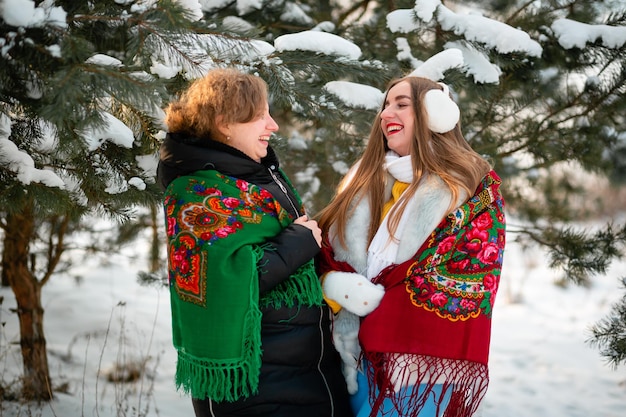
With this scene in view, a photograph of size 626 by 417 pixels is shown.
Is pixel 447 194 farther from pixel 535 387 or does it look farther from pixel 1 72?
pixel 535 387

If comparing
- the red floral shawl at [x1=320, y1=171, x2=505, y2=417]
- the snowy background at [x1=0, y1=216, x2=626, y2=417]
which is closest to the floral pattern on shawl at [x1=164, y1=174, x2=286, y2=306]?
the red floral shawl at [x1=320, y1=171, x2=505, y2=417]

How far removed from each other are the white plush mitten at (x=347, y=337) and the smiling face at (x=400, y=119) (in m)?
0.73

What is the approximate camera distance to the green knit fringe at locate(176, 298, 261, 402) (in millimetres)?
1905

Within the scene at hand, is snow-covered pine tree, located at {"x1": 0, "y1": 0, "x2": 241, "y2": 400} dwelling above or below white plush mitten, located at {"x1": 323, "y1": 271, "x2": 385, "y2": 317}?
above

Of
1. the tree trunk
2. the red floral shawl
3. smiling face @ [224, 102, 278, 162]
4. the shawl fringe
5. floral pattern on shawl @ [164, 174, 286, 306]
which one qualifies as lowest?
the tree trunk

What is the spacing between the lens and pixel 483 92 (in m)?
2.69

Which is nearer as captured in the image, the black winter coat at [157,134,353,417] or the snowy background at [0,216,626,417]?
the black winter coat at [157,134,353,417]

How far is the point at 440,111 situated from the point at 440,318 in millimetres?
Answer: 811

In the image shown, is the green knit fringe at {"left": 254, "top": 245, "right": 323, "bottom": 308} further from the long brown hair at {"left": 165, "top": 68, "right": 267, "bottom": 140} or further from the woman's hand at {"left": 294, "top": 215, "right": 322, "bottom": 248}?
the long brown hair at {"left": 165, "top": 68, "right": 267, "bottom": 140}

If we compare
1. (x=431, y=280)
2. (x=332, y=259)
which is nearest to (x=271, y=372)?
(x=332, y=259)

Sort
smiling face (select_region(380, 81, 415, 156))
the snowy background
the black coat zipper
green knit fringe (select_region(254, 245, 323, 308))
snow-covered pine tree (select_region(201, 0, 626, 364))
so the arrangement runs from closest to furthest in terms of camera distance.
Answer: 1. green knit fringe (select_region(254, 245, 323, 308))
2. the black coat zipper
3. smiling face (select_region(380, 81, 415, 156))
4. snow-covered pine tree (select_region(201, 0, 626, 364))
5. the snowy background

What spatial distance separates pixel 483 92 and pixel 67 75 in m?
1.92

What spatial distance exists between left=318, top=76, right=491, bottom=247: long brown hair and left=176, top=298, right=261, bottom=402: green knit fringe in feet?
1.86

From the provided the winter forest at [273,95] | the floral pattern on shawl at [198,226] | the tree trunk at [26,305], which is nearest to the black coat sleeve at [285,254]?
the floral pattern on shawl at [198,226]
